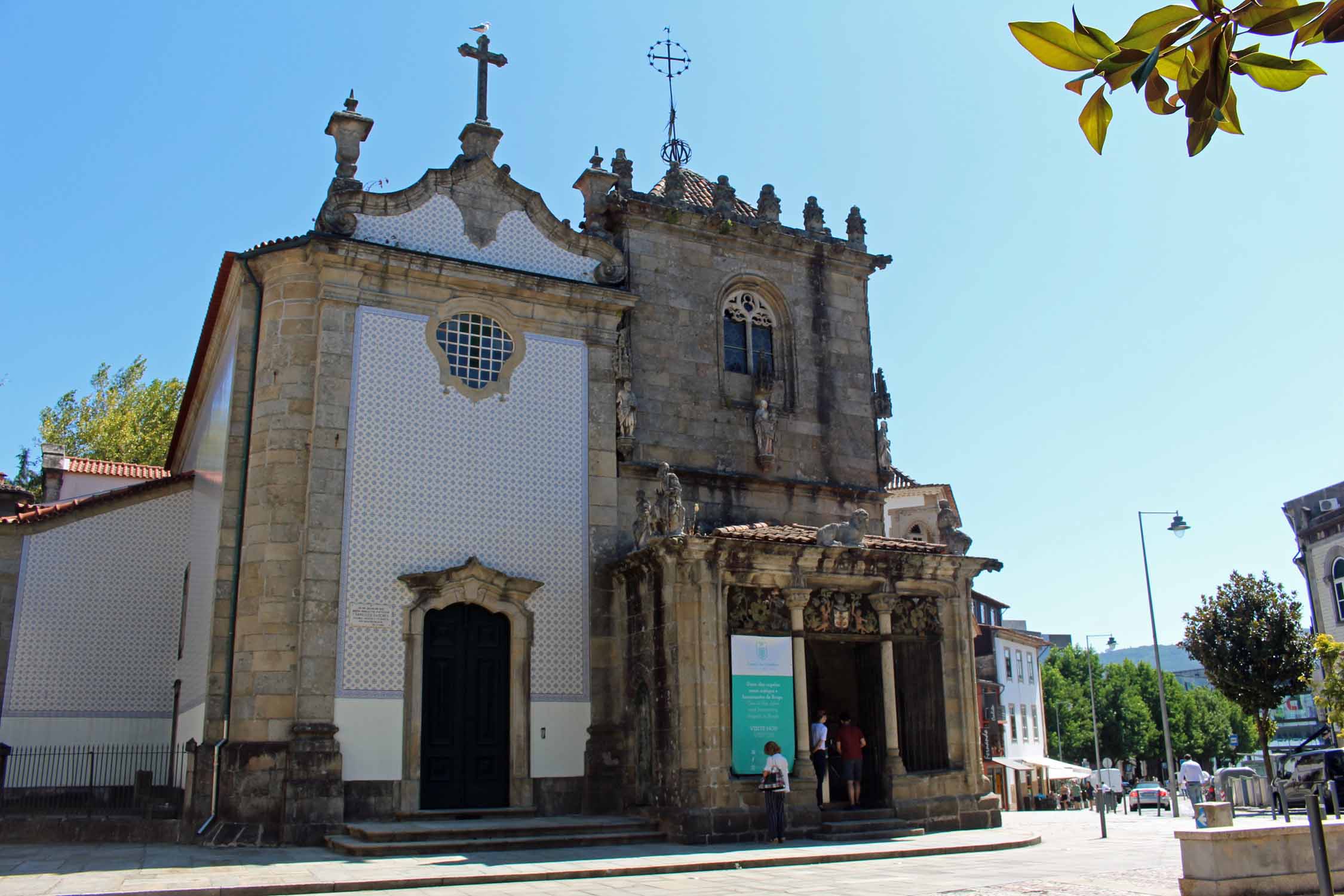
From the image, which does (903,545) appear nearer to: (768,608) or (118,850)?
(768,608)

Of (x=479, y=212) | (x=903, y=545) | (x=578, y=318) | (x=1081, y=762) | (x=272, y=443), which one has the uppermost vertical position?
(x=479, y=212)

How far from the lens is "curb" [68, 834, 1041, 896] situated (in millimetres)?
11438

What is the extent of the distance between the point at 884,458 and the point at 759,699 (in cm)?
735

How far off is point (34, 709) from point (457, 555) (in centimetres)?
816

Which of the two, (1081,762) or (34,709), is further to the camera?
(1081,762)

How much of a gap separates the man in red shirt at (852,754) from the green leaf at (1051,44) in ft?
56.1

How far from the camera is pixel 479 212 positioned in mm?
20234

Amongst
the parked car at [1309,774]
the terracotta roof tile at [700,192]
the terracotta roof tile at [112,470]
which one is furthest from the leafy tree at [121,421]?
the parked car at [1309,774]

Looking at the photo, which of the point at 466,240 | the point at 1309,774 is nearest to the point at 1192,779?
the point at 1309,774

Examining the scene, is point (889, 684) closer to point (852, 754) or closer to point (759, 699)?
point (852, 754)

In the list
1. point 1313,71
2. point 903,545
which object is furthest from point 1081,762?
point 1313,71

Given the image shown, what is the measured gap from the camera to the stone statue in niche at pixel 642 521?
722 inches

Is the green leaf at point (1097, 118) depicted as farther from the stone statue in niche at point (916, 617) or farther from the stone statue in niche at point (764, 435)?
the stone statue in niche at point (764, 435)

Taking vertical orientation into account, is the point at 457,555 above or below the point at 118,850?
above
